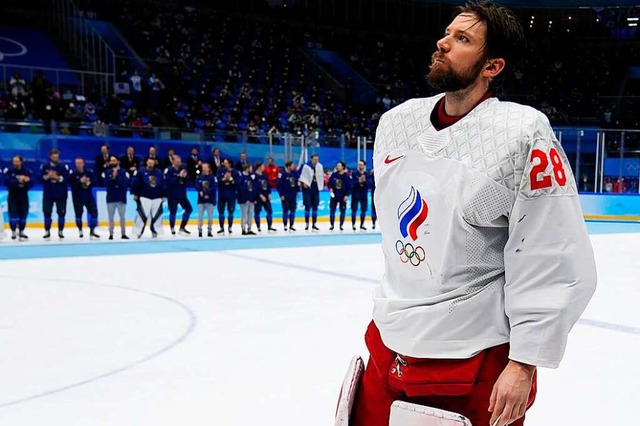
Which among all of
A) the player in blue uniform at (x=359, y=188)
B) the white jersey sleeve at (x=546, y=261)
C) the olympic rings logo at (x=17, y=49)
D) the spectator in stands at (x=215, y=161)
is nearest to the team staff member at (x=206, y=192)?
the spectator in stands at (x=215, y=161)

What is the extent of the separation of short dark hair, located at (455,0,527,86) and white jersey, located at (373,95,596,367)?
0.11m

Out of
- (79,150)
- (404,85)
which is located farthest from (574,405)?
(404,85)

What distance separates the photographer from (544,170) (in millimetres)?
1282

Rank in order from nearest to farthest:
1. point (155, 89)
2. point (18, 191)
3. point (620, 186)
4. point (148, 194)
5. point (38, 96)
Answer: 1. point (18, 191)
2. point (148, 194)
3. point (38, 96)
4. point (620, 186)
5. point (155, 89)

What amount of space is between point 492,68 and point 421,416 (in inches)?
30.6

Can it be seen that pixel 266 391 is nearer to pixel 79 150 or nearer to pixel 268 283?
pixel 268 283

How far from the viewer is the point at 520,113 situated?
4.46ft

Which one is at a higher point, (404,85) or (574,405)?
(404,85)

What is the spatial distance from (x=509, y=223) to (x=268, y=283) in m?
5.07

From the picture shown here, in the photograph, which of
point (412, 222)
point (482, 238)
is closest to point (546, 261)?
point (482, 238)

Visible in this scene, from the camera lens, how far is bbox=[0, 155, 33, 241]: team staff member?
10.3m

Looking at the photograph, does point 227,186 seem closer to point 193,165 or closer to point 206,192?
point 206,192

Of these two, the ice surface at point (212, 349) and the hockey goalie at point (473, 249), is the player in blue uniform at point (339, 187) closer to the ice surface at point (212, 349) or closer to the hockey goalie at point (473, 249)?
the ice surface at point (212, 349)

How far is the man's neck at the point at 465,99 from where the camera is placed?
1.45 metres
